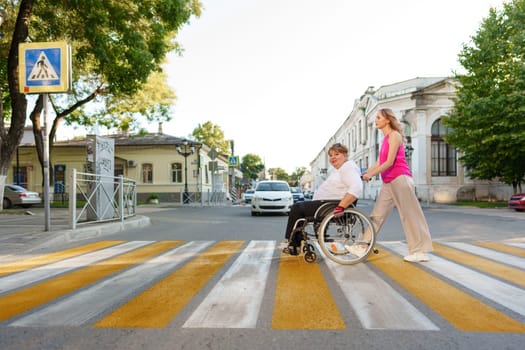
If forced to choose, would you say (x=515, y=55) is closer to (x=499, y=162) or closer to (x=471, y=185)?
(x=499, y=162)

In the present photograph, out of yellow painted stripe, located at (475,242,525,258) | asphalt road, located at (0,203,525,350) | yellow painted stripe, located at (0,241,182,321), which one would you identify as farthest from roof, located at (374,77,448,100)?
yellow painted stripe, located at (0,241,182,321)

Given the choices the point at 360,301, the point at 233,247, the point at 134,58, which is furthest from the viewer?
the point at 134,58

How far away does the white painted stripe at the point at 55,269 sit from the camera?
4.05 meters

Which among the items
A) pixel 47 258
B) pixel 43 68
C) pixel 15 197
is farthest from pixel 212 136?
pixel 47 258

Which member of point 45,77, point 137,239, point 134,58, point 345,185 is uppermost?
point 134,58

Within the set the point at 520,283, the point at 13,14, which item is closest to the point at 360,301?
the point at 520,283

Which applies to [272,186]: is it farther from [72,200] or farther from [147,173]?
[147,173]

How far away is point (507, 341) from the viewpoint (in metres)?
2.37

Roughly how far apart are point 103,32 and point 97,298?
43.7 feet

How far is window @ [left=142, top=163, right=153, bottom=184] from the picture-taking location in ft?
116

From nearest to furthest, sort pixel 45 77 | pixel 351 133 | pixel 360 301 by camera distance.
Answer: pixel 360 301 → pixel 45 77 → pixel 351 133

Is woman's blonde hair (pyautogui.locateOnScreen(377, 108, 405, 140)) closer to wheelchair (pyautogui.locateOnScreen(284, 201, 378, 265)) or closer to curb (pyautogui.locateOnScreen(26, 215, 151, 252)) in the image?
wheelchair (pyautogui.locateOnScreen(284, 201, 378, 265))

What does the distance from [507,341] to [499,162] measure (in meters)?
24.5

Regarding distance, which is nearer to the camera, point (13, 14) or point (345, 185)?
point (345, 185)
